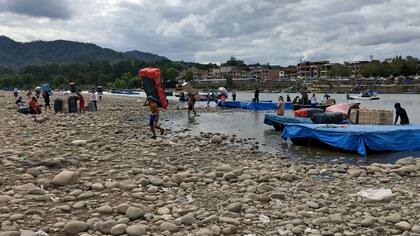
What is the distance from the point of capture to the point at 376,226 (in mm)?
6344

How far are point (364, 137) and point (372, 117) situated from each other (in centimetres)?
536

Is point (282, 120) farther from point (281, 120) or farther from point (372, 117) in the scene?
point (372, 117)

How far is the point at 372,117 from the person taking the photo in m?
20.9

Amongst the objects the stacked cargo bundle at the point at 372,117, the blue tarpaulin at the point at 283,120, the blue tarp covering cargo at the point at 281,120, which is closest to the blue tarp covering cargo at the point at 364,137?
the stacked cargo bundle at the point at 372,117

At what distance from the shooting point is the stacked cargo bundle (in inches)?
811

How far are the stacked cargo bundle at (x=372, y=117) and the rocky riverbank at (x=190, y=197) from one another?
30.8ft

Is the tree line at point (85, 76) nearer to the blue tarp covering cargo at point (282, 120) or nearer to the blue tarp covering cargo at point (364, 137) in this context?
the blue tarp covering cargo at point (282, 120)

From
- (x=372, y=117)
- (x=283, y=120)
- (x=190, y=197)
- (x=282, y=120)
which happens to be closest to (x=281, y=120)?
(x=282, y=120)

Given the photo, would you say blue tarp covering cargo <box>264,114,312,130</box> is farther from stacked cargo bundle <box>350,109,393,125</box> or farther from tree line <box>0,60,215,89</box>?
tree line <box>0,60,215,89</box>

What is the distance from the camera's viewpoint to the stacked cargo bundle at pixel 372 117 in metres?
20.6

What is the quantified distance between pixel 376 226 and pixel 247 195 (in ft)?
7.35

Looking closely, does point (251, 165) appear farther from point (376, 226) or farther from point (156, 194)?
point (376, 226)

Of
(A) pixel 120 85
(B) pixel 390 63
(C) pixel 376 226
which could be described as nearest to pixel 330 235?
(C) pixel 376 226

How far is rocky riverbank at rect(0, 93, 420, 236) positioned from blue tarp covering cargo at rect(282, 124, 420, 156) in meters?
4.34
